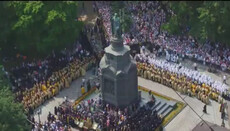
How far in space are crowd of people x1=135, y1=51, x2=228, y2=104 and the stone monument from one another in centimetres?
600

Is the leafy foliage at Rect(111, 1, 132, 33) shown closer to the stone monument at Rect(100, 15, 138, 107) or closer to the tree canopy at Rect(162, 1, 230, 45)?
the tree canopy at Rect(162, 1, 230, 45)

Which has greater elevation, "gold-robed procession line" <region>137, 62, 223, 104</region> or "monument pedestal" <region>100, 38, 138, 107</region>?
"monument pedestal" <region>100, 38, 138, 107</region>

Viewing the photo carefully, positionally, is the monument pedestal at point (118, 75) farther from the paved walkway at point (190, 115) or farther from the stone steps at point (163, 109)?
the paved walkway at point (190, 115)

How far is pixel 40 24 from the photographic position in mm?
58531

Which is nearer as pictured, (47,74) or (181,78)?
(181,78)

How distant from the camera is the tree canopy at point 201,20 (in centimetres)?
5713

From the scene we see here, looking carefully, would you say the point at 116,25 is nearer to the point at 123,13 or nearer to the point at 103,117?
the point at 103,117

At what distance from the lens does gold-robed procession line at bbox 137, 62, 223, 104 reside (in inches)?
2073

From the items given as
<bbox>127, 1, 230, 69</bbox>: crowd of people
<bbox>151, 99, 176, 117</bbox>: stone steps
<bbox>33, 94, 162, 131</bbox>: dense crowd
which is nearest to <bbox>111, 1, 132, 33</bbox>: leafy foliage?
<bbox>127, 1, 230, 69</bbox>: crowd of people

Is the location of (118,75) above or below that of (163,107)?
above

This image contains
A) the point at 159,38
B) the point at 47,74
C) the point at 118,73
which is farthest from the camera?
the point at 159,38

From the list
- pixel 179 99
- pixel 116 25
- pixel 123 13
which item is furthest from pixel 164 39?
pixel 116 25

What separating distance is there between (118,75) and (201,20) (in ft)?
51.5

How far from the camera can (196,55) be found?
5909 cm
